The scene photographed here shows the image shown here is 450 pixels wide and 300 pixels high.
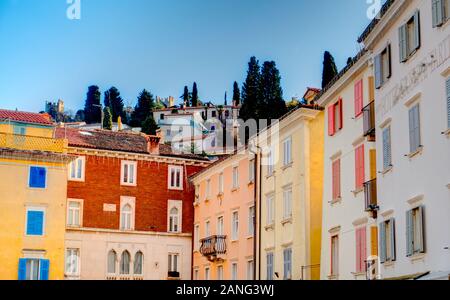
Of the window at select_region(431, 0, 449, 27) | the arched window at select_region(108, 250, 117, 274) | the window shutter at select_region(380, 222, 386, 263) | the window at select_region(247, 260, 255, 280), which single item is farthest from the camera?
the arched window at select_region(108, 250, 117, 274)

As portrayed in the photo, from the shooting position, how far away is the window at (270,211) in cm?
4603

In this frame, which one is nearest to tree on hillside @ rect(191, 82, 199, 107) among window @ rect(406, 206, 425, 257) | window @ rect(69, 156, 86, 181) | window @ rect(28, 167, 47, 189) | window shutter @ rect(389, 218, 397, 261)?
window @ rect(69, 156, 86, 181)

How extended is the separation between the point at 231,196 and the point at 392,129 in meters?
25.4

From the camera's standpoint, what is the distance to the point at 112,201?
195 feet

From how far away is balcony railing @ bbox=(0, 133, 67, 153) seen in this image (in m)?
57.0

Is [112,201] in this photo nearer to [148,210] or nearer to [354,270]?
[148,210]

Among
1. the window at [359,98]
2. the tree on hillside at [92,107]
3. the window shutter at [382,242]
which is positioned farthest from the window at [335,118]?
the tree on hillside at [92,107]

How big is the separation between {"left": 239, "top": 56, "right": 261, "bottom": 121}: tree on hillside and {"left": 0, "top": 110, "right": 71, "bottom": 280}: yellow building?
47.9 m

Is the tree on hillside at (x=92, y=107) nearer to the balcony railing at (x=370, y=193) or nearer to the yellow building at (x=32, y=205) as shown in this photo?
the yellow building at (x=32, y=205)

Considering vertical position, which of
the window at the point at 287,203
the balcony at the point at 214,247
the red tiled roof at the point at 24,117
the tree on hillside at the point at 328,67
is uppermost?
the tree on hillside at the point at 328,67

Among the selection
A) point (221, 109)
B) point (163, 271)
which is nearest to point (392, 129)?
point (163, 271)

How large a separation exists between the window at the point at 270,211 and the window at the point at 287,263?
3.13m

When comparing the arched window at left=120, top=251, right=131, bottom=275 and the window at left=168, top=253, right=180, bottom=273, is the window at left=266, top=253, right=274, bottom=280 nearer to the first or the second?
the window at left=168, top=253, right=180, bottom=273

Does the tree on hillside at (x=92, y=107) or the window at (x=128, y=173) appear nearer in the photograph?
the window at (x=128, y=173)
